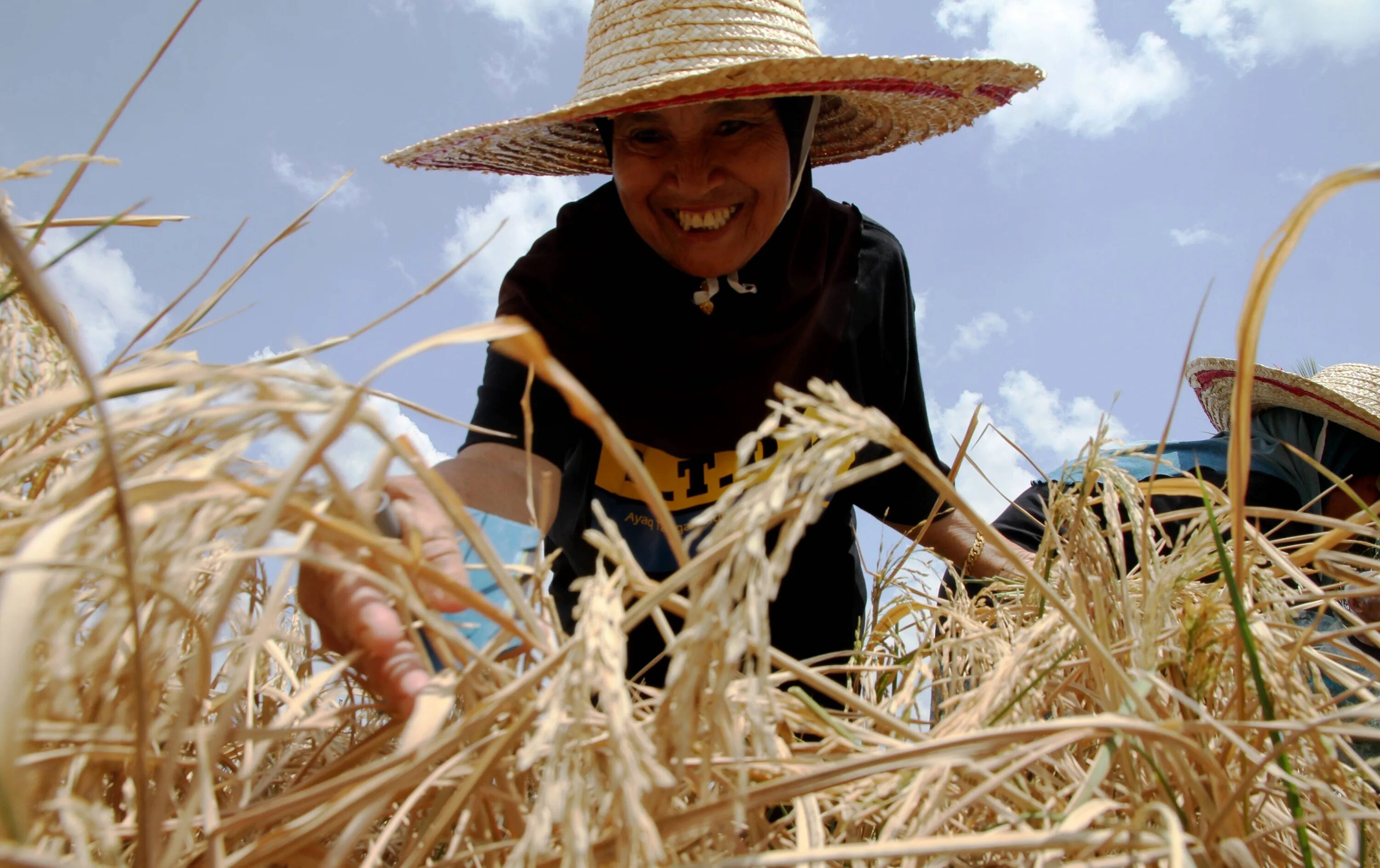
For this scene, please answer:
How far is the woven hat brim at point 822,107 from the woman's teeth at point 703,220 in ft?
0.69

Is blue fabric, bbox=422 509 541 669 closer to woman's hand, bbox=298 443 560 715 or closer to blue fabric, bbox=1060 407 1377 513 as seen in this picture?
woman's hand, bbox=298 443 560 715

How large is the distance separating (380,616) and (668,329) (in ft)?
3.40

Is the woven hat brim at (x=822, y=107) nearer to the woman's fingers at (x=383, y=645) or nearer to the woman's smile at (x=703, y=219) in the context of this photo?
the woman's smile at (x=703, y=219)

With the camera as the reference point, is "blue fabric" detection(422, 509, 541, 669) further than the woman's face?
No

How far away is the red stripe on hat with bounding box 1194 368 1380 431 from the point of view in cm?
194

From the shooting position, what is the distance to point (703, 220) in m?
1.43

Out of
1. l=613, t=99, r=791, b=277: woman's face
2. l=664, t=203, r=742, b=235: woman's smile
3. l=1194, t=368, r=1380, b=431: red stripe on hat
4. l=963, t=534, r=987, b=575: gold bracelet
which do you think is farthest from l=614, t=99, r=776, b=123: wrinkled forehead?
l=1194, t=368, r=1380, b=431: red stripe on hat

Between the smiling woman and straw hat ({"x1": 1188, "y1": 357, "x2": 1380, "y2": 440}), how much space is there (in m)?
0.87

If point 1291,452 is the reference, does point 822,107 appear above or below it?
above

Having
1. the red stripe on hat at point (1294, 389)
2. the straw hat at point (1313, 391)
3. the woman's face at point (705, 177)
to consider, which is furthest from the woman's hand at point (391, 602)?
the red stripe on hat at point (1294, 389)

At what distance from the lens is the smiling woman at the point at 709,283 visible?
1.27 meters

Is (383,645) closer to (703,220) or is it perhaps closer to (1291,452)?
(703,220)

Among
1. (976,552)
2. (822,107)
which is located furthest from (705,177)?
(976,552)

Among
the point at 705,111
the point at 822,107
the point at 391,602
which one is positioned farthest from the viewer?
the point at 822,107
